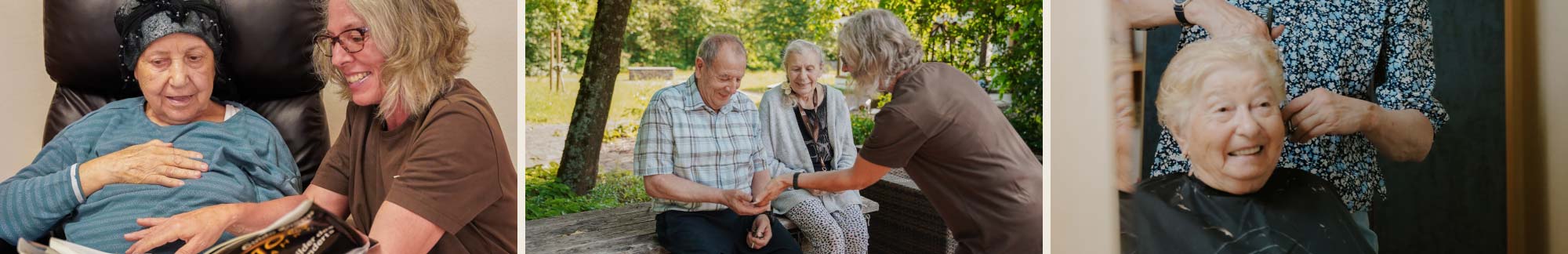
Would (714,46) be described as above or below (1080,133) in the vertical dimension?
above

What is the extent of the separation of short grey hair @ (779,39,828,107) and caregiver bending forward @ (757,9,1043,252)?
0.28 ft

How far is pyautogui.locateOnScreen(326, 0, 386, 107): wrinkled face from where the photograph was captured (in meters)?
2.91

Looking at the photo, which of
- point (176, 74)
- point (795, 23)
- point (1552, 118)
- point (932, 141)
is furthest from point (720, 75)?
point (1552, 118)

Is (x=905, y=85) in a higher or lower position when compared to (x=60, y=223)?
higher

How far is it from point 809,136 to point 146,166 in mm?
1875

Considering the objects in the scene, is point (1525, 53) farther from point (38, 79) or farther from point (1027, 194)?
point (38, 79)

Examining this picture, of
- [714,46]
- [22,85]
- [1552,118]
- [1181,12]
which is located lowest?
[1552,118]

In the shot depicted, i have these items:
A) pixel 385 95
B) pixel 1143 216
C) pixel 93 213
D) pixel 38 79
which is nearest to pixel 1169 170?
pixel 1143 216

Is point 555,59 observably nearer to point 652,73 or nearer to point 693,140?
point 652,73

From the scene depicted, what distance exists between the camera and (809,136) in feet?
11.0

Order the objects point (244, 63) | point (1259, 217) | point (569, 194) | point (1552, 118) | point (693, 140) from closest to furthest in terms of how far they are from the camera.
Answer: point (244, 63)
point (693, 140)
point (569, 194)
point (1259, 217)
point (1552, 118)

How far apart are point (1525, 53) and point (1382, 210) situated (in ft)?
2.33

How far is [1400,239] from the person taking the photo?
365 centimetres

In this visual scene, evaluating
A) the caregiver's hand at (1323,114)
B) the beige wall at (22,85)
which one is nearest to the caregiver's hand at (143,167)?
the beige wall at (22,85)
